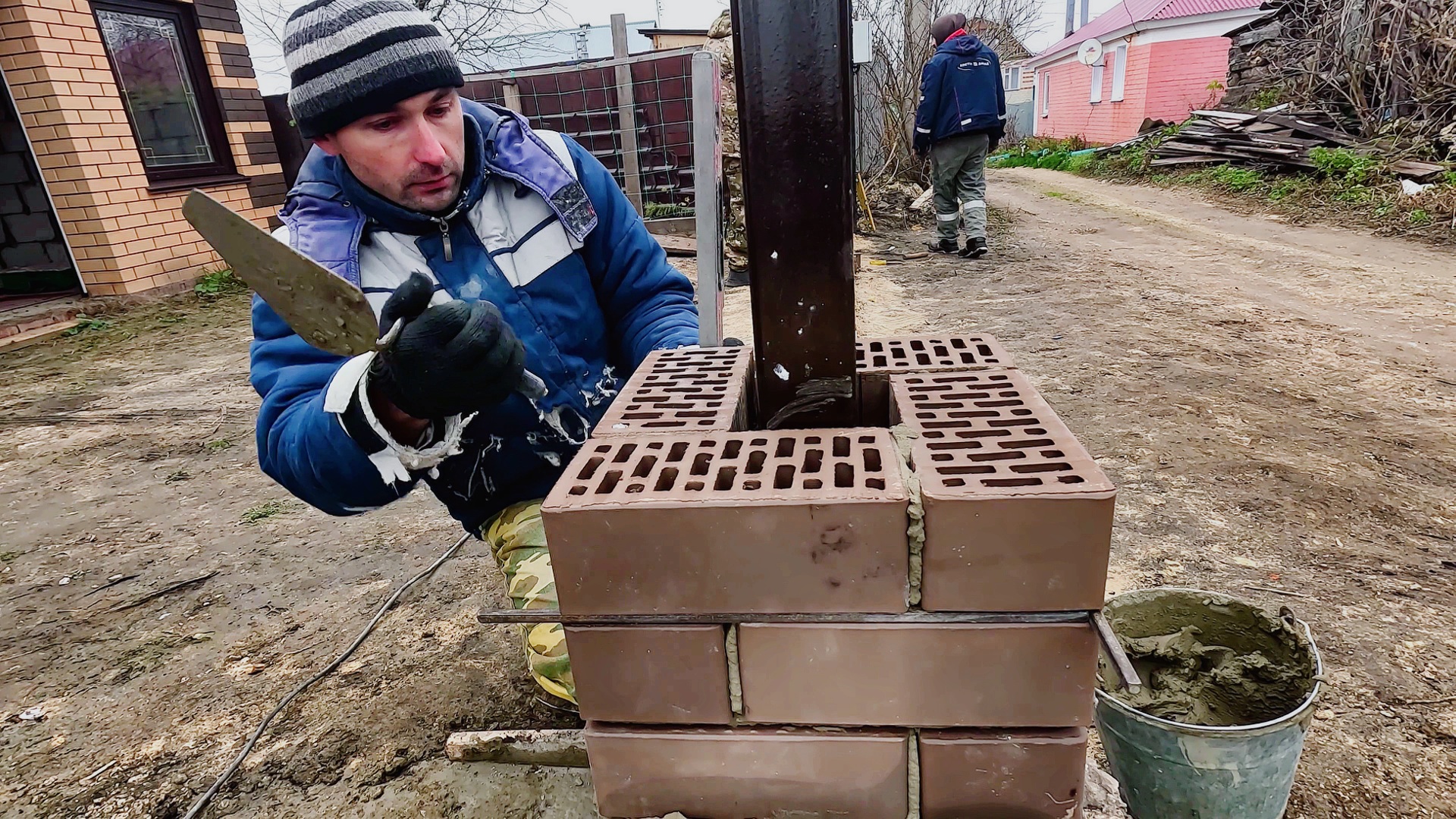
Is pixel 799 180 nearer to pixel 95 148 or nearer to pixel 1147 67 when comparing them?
pixel 95 148

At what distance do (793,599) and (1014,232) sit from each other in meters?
9.09

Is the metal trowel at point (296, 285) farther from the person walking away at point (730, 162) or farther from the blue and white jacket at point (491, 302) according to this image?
the person walking away at point (730, 162)

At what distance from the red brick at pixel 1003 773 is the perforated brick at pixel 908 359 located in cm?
57

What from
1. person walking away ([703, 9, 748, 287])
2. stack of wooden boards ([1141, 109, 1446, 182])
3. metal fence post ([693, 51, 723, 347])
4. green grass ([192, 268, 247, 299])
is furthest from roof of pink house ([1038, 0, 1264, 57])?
metal fence post ([693, 51, 723, 347])

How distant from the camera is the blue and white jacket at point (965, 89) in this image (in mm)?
7250

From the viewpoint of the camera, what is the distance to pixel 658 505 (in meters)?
1.04

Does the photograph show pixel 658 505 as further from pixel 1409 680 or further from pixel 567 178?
pixel 1409 680

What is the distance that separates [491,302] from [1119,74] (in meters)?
27.0

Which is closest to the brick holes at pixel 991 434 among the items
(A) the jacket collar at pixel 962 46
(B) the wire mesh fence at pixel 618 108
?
(A) the jacket collar at pixel 962 46

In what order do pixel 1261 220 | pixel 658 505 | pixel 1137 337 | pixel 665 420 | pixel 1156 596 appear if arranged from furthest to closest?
pixel 1261 220 < pixel 1137 337 < pixel 1156 596 < pixel 665 420 < pixel 658 505

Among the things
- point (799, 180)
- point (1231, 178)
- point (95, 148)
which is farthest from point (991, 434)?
point (1231, 178)

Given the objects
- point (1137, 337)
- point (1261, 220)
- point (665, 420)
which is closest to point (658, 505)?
point (665, 420)

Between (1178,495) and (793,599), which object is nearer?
(793,599)

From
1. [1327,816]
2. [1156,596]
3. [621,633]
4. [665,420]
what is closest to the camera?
[621,633]
